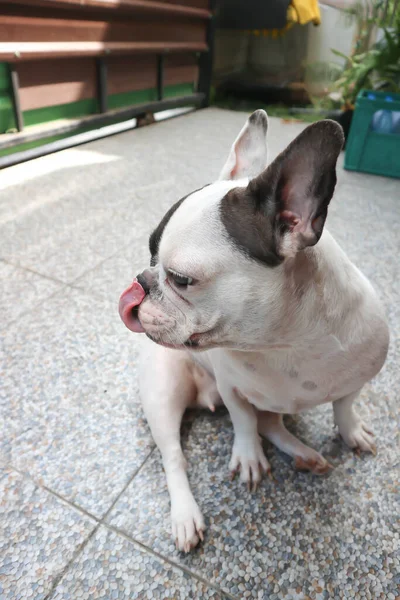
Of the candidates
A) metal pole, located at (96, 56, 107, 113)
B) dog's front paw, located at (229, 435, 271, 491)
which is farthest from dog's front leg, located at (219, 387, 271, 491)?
metal pole, located at (96, 56, 107, 113)

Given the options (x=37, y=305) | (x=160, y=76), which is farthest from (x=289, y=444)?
(x=160, y=76)

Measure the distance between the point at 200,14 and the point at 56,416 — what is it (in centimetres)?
437

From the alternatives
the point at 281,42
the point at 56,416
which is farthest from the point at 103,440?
the point at 281,42

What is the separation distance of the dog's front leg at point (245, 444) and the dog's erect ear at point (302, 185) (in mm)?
447

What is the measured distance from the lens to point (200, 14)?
4.10 meters

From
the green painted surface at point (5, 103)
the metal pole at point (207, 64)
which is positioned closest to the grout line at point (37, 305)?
the green painted surface at point (5, 103)

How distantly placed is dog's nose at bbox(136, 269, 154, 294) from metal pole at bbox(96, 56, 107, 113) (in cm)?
307

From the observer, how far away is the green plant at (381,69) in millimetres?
3008

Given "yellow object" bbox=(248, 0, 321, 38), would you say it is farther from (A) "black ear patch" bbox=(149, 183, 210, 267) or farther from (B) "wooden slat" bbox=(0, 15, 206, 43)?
(A) "black ear patch" bbox=(149, 183, 210, 267)

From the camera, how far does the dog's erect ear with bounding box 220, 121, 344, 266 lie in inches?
20.6

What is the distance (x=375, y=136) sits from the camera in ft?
8.84

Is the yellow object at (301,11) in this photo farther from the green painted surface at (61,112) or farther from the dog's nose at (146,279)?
the dog's nose at (146,279)

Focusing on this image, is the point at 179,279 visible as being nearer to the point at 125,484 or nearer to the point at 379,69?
the point at 125,484

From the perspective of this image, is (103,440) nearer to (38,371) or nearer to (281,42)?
(38,371)
